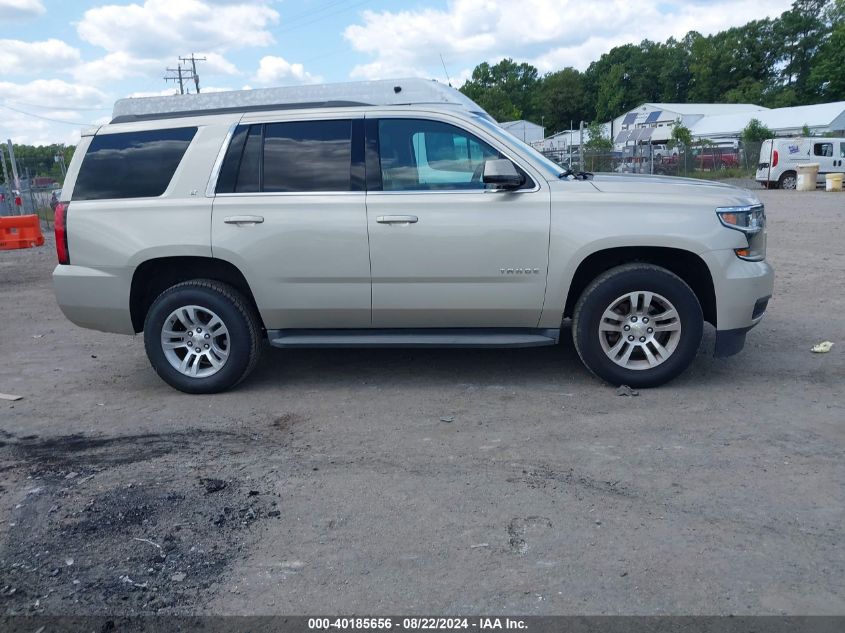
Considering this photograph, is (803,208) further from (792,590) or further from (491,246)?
(792,590)

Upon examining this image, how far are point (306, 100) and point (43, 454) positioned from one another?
3092 millimetres

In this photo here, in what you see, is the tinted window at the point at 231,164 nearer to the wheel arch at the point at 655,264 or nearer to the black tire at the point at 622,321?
the wheel arch at the point at 655,264

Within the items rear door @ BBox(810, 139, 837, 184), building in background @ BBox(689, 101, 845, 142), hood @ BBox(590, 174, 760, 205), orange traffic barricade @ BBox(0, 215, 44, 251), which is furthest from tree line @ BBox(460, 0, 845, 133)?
hood @ BBox(590, 174, 760, 205)

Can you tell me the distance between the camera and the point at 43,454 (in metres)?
4.63

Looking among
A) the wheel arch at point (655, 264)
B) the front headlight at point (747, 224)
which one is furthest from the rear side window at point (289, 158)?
the front headlight at point (747, 224)

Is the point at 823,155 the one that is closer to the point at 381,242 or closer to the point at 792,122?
the point at 792,122

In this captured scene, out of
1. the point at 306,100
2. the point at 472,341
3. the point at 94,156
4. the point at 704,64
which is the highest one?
the point at 704,64

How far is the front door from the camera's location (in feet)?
17.0

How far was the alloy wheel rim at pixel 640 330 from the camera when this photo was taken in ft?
17.2

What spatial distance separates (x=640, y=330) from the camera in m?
5.30

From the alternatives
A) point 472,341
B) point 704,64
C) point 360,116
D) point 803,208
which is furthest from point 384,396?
point 704,64

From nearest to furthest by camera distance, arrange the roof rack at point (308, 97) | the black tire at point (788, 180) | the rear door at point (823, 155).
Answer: the roof rack at point (308, 97), the black tire at point (788, 180), the rear door at point (823, 155)

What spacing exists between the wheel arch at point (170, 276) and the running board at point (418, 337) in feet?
1.12

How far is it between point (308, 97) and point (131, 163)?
1.40m
